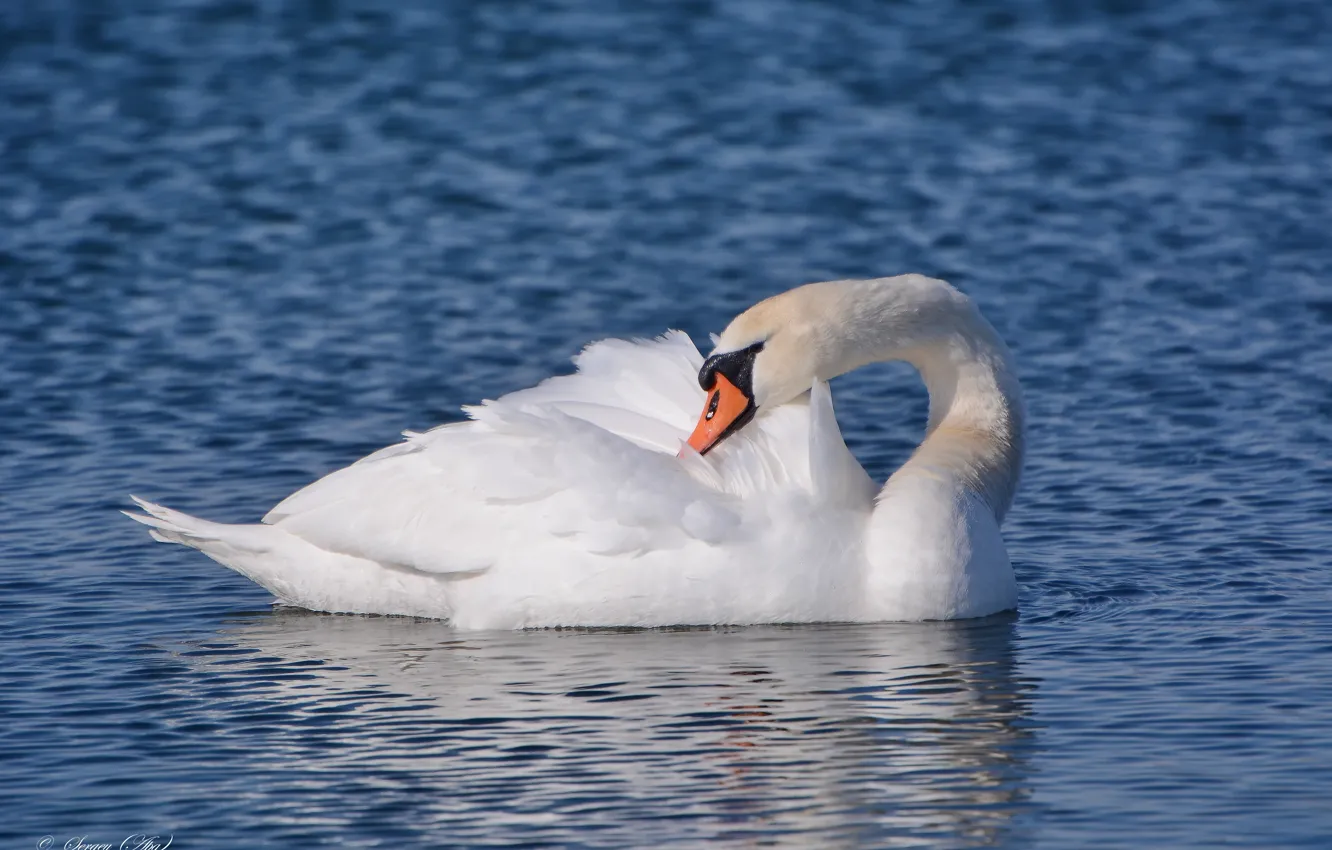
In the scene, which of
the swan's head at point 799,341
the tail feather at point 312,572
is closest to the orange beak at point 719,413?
the swan's head at point 799,341

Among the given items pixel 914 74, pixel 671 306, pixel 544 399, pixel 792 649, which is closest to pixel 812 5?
pixel 914 74

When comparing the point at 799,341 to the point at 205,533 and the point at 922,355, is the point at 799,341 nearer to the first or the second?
the point at 922,355

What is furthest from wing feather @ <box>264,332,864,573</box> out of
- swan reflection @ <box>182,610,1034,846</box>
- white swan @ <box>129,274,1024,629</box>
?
swan reflection @ <box>182,610,1034,846</box>

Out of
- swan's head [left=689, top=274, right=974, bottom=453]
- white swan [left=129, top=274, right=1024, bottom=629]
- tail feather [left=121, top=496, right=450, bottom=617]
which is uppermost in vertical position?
swan's head [left=689, top=274, right=974, bottom=453]

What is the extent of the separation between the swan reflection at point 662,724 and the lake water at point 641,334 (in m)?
0.03

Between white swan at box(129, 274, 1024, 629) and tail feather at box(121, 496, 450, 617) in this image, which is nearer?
white swan at box(129, 274, 1024, 629)

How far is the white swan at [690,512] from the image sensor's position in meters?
9.45

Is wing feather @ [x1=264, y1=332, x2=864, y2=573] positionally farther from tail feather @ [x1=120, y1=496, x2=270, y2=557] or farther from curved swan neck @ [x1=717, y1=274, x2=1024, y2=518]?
curved swan neck @ [x1=717, y1=274, x2=1024, y2=518]

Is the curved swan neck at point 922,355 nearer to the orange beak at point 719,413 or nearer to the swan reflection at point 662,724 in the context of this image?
the orange beak at point 719,413

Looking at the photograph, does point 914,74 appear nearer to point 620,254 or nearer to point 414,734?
point 620,254

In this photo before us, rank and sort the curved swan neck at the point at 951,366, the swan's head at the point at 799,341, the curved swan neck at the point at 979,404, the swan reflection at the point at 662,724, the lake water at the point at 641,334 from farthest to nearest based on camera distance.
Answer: the curved swan neck at the point at 979,404
the curved swan neck at the point at 951,366
the swan's head at the point at 799,341
the lake water at the point at 641,334
the swan reflection at the point at 662,724

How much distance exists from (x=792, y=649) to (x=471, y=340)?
6.57 metres

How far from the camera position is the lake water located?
7566 millimetres

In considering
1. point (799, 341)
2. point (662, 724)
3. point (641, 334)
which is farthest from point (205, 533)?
point (641, 334)
